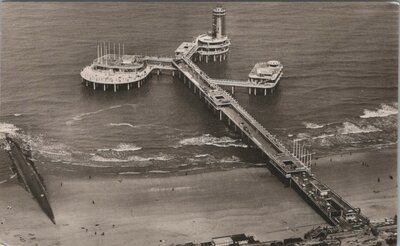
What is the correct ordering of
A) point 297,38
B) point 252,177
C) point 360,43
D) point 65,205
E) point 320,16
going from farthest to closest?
point 297,38, point 360,43, point 320,16, point 252,177, point 65,205

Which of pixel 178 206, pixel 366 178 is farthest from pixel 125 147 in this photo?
pixel 366 178

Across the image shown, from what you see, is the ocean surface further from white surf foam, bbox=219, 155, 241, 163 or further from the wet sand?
the wet sand

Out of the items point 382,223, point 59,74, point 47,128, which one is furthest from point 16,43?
point 382,223

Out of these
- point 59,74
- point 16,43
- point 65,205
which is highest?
point 16,43

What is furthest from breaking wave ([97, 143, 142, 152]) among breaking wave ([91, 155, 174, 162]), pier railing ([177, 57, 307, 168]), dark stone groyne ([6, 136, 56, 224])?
pier railing ([177, 57, 307, 168])

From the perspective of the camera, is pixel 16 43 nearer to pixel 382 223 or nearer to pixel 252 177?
pixel 252 177
